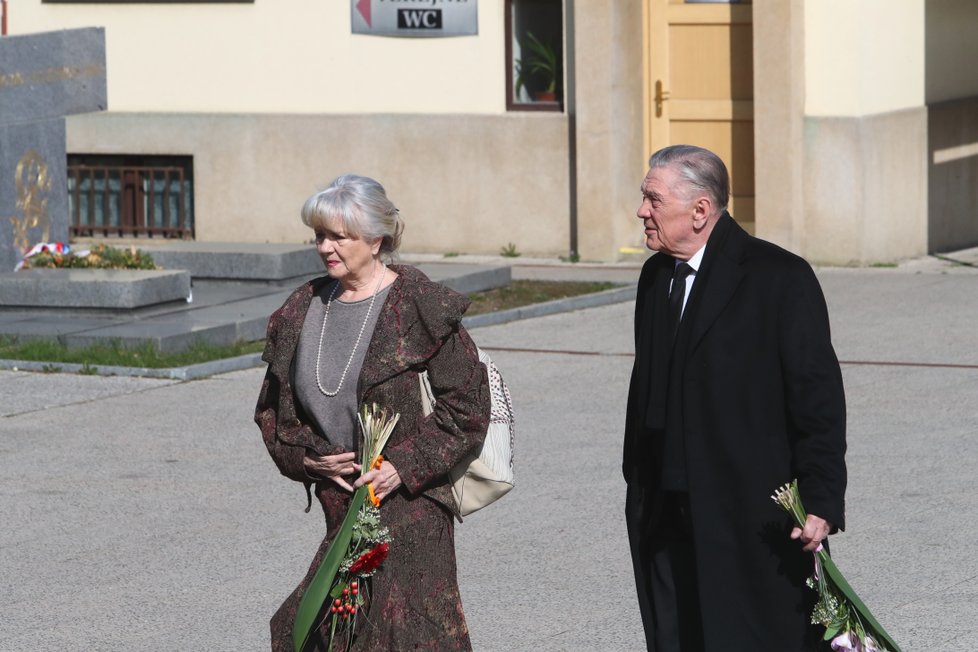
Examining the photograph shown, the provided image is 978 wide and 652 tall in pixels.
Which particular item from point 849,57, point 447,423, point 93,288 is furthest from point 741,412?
point 849,57

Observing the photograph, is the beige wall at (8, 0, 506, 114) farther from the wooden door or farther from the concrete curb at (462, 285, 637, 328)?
the concrete curb at (462, 285, 637, 328)

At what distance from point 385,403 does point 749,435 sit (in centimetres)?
95

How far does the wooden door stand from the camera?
1628 centimetres

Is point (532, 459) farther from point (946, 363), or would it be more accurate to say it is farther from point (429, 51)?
point (429, 51)

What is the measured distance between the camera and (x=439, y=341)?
15.6ft

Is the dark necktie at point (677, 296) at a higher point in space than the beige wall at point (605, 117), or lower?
lower

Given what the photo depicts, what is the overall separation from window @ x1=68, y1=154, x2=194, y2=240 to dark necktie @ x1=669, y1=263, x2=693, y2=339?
13747mm

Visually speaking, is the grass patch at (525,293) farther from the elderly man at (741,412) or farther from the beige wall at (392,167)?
the elderly man at (741,412)

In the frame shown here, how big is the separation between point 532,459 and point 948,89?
9.61 m

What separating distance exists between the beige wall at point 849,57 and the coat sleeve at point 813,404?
11.4 m

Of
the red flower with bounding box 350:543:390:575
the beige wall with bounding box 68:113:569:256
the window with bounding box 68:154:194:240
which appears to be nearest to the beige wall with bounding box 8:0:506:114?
the beige wall with bounding box 68:113:569:256

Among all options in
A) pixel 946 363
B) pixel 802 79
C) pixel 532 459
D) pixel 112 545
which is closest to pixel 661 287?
pixel 112 545

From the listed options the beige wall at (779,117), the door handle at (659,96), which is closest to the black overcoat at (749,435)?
the beige wall at (779,117)

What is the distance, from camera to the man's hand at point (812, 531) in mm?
4469
